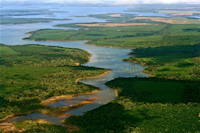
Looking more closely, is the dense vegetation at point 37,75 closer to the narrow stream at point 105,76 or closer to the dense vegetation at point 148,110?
the narrow stream at point 105,76

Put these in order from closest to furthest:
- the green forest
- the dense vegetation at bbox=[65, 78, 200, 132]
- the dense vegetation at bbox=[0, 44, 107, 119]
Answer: the dense vegetation at bbox=[65, 78, 200, 132], the green forest, the dense vegetation at bbox=[0, 44, 107, 119]

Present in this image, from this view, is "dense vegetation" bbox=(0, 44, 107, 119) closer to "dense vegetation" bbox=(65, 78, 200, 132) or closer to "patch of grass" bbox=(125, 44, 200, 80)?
"dense vegetation" bbox=(65, 78, 200, 132)

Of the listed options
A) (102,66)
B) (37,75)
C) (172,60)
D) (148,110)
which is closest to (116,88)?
(148,110)

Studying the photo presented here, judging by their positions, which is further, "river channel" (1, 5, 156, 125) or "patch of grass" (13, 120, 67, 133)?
"river channel" (1, 5, 156, 125)

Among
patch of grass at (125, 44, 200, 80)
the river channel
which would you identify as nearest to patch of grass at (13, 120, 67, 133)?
the river channel

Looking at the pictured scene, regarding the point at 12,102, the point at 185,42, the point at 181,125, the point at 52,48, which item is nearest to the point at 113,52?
the point at 52,48

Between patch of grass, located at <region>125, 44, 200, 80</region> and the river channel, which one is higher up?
patch of grass, located at <region>125, 44, 200, 80</region>

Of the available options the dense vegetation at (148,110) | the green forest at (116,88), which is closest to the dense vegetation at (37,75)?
the green forest at (116,88)
